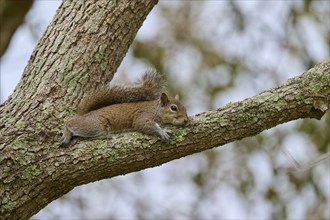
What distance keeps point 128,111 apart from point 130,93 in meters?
0.13

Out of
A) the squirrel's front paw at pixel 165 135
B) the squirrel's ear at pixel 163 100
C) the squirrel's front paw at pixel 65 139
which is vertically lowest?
the squirrel's front paw at pixel 65 139

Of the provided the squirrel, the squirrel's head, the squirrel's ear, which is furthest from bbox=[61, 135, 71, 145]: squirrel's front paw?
the squirrel's ear

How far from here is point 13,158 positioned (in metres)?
3.51

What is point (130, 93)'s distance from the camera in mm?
4285

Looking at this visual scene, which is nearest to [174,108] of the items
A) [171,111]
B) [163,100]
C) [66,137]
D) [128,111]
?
[171,111]

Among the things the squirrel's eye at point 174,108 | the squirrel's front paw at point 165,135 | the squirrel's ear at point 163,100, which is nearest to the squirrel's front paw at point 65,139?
the squirrel's front paw at point 165,135

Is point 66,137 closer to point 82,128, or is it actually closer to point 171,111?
point 82,128

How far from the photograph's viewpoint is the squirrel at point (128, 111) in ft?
12.1

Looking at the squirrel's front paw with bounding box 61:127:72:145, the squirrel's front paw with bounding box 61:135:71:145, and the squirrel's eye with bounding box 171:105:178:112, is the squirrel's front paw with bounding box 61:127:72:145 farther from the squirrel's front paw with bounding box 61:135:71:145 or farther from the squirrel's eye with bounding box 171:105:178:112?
the squirrel's eye with bounding box 171:105:178:112

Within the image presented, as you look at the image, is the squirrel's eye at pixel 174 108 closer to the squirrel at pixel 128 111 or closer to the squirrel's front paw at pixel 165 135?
the squirrel at pixel 128 111

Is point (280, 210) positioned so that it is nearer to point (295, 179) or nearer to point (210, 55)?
point (295, 179)

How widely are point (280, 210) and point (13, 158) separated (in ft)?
14.1

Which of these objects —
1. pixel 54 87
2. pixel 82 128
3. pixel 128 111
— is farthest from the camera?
pixel 128 111

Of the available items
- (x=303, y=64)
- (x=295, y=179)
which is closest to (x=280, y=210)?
(x=295, y=179)
